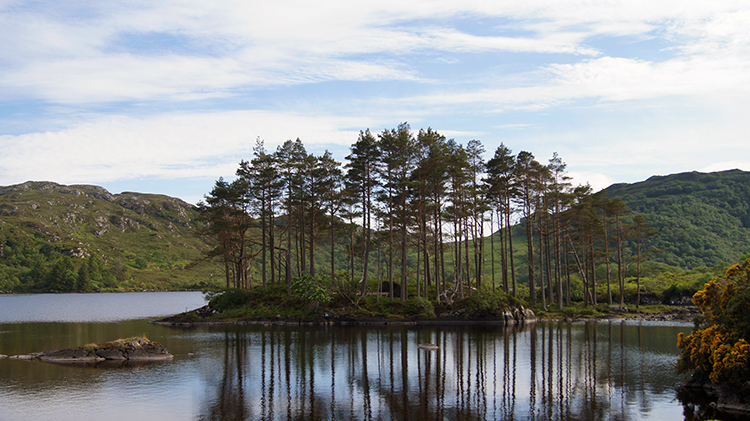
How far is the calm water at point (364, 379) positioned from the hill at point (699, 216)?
4123 inches

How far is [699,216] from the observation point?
15788 cm

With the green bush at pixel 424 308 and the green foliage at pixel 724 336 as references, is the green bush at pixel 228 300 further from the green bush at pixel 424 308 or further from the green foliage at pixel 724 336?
the green foliage at pixel 724 336

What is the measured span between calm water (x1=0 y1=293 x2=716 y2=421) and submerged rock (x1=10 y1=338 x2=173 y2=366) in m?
1.73

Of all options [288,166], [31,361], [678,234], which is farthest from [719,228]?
[31,361]

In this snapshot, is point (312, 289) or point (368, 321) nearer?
point (312, 289)

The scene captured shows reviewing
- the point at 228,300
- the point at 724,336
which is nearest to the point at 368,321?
the point at 228,300

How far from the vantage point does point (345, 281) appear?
62.6m

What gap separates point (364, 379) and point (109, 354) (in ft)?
66.8

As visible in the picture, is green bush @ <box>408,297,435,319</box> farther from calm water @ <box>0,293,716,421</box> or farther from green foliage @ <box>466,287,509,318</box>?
calm water @ <box>0,293,716,421</box>

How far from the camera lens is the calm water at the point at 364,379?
22344mm

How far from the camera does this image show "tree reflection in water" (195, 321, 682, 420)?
73.7ft

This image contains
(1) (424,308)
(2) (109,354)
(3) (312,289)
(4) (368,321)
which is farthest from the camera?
(4) (368,321)

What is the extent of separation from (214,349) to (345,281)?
24496mm

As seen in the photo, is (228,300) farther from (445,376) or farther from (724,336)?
(724,336)
